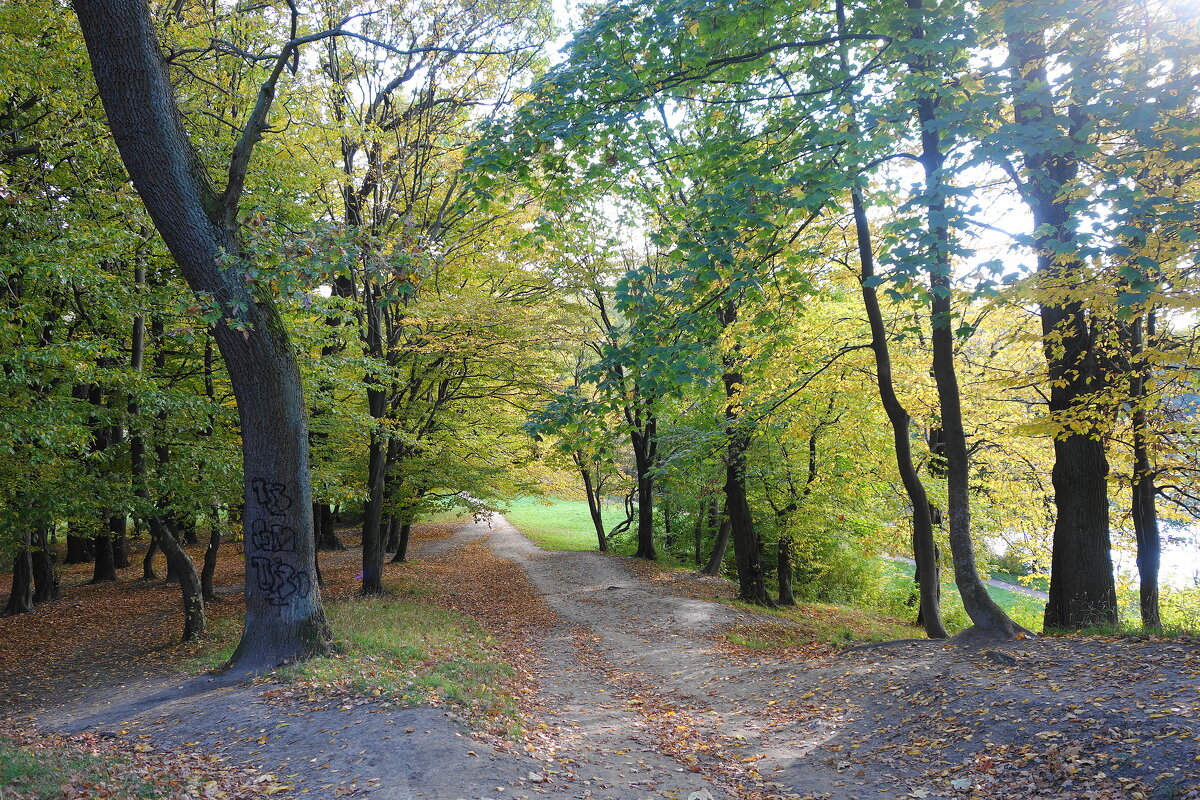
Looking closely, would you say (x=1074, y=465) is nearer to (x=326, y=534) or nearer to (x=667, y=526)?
(x=667, y=526)

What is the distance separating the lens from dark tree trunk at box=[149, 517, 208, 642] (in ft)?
35.3

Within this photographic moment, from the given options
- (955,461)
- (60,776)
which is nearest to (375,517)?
(60,776)

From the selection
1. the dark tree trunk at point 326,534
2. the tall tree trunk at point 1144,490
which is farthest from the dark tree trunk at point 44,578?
the tall tree trunk at point 1144,490

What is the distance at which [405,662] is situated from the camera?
848 centimetres

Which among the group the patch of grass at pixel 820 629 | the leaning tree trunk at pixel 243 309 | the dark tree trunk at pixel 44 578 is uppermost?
the leaning tree trunk at pixel 243 309

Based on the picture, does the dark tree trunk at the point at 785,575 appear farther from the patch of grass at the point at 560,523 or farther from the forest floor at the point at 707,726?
the patch of grass at the point at 560,523

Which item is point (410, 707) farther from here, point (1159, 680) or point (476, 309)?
point (476, 309)

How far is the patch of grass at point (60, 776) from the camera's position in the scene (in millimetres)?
3895

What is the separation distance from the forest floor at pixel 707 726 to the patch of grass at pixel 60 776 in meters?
0.20

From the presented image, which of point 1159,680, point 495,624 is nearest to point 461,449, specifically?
point 495,624

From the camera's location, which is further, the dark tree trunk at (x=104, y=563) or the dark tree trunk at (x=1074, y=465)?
the dark tree trunk at (x=104, y=563)

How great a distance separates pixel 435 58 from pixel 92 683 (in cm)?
1204

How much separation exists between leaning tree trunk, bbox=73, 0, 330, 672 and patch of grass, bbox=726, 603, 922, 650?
764 cm

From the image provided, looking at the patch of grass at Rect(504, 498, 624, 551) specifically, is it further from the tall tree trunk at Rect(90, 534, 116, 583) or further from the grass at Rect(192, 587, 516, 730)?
the grass at Rect(192, 587, 516, 730)
